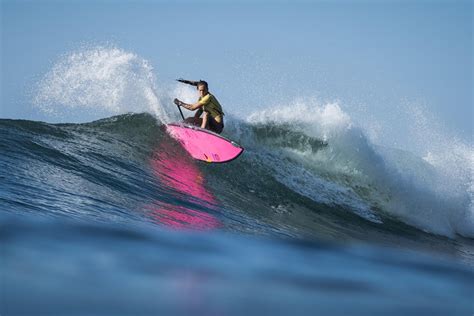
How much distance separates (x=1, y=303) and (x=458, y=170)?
15.6 metres

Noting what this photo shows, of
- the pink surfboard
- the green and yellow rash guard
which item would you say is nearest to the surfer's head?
the green and yellow rash guard

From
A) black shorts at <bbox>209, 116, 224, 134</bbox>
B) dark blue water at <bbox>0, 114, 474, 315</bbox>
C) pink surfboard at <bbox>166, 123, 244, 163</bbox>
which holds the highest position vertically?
black shorts at <bbox>209, 116, 224, 134</bbox>

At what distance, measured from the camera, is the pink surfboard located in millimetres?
10547

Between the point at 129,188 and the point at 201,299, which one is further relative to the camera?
the point at 129,188

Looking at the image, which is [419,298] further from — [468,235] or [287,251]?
[468,235]

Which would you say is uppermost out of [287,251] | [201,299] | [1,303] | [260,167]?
[260,167]

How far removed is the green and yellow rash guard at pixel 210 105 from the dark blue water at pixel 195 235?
107 cm

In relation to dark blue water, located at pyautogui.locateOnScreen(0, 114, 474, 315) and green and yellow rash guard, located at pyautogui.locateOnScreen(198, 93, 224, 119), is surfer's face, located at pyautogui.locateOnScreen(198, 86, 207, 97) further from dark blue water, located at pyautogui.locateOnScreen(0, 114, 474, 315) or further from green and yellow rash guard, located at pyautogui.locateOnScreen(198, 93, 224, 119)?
dark blue water, located at pyautogui.locateOnScreen(0, 114, 474, 315)

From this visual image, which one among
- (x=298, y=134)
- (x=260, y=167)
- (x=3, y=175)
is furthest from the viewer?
(x=298, y=134)

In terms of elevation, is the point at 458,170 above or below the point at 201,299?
above

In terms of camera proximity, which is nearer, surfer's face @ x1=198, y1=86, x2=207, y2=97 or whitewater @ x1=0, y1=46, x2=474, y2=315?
whitewater @ x1=0, y1=46, x2=474, y2=315

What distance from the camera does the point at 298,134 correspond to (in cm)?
1558

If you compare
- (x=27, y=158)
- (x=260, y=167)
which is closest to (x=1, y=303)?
(x=27, y=158)

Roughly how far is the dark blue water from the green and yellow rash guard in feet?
3.52
